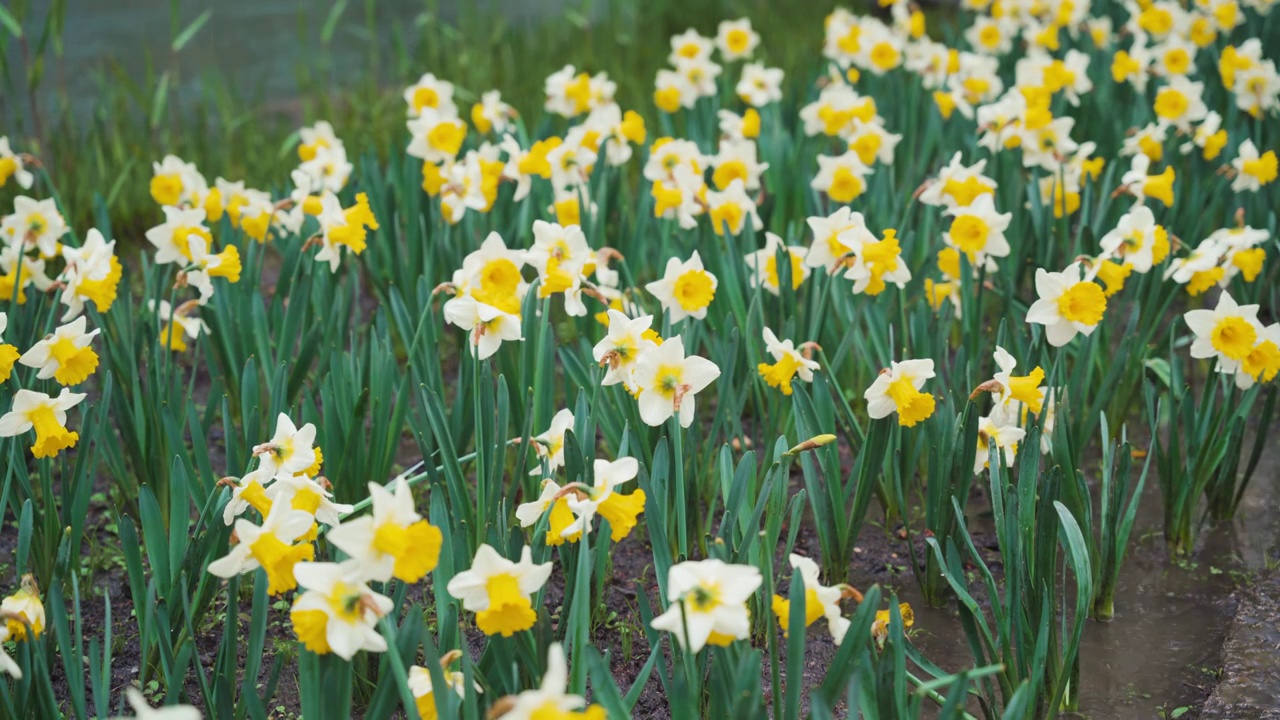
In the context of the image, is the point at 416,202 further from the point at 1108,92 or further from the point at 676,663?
the point at 1108,92

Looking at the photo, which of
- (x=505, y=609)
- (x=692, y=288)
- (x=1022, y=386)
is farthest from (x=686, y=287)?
(x=505, y=609)

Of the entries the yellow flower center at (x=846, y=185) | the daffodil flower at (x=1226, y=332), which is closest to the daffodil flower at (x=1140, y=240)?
the daffodil flower at (x=1226, y=332)

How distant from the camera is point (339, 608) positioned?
3.96 feet

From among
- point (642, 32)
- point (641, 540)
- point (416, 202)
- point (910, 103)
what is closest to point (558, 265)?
point (641, 540)

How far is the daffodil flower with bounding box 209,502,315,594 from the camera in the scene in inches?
51.8

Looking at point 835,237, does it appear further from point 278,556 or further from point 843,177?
point 278,556

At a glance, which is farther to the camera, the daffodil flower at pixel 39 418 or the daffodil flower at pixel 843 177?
the daffodil flower at pixel 843 177

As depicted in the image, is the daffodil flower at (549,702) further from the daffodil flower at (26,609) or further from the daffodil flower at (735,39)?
the daffodil flower at (735,39)

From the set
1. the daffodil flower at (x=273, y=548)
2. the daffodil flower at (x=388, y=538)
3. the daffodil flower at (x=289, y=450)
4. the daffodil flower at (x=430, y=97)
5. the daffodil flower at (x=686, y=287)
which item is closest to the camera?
the daffodil flower at (x=388, y=538)

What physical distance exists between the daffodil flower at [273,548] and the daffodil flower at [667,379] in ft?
1.63

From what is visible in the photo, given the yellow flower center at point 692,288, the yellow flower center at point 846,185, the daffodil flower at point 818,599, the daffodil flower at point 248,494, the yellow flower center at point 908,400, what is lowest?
the daffodil flower at point 818,599

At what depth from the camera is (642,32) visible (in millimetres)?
6492

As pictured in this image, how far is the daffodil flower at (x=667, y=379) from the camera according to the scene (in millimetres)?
1606

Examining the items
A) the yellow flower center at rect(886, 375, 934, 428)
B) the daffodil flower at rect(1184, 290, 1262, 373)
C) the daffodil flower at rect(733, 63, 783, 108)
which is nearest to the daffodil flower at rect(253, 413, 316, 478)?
the yellow flower center at rect(886, 375, 934, 428)
